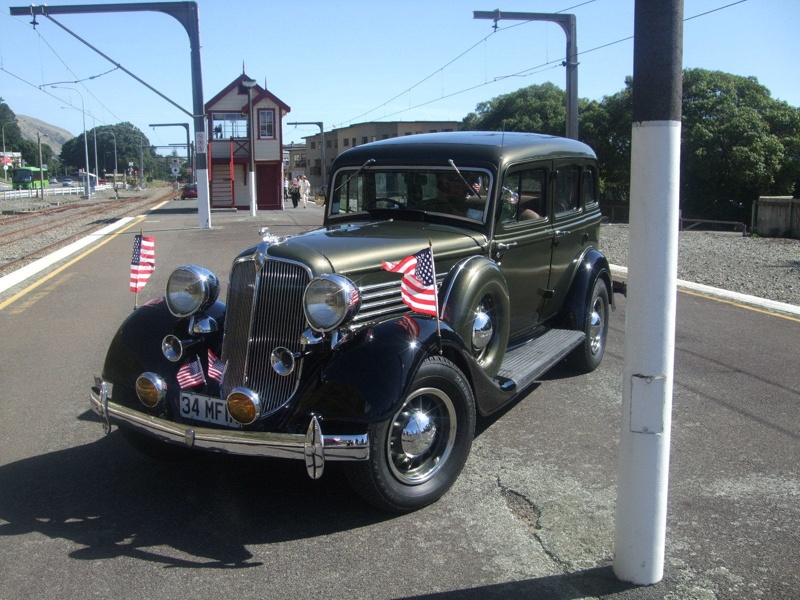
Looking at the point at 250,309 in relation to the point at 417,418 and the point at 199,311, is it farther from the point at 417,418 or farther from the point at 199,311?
the point at 417,418

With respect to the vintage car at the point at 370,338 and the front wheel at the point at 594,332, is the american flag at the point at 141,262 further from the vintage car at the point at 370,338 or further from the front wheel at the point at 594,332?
the front wheel at the point at 594,332

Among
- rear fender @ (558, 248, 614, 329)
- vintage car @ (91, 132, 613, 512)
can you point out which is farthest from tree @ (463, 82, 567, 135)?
vintage car @ (91, 132, 613, 512)

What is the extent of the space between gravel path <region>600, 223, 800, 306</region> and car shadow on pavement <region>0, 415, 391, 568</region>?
849 cm

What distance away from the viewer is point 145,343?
450 cm

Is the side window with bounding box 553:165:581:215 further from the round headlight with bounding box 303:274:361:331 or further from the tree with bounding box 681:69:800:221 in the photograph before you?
the tree with bounding box 681:69:800:221

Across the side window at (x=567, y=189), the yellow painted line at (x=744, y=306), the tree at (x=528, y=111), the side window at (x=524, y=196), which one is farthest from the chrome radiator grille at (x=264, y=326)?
the tree at (x=528, y=111)

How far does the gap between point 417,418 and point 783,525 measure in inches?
75.5

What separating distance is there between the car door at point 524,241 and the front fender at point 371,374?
65.7 inches

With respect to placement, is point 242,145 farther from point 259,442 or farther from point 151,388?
point 259,442

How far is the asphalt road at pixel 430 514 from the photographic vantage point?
331 cm

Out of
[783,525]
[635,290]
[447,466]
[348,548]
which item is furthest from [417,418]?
[783,525]

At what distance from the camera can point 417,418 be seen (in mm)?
4020

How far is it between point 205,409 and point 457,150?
107 inches

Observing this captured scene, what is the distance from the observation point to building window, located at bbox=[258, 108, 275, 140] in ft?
131
